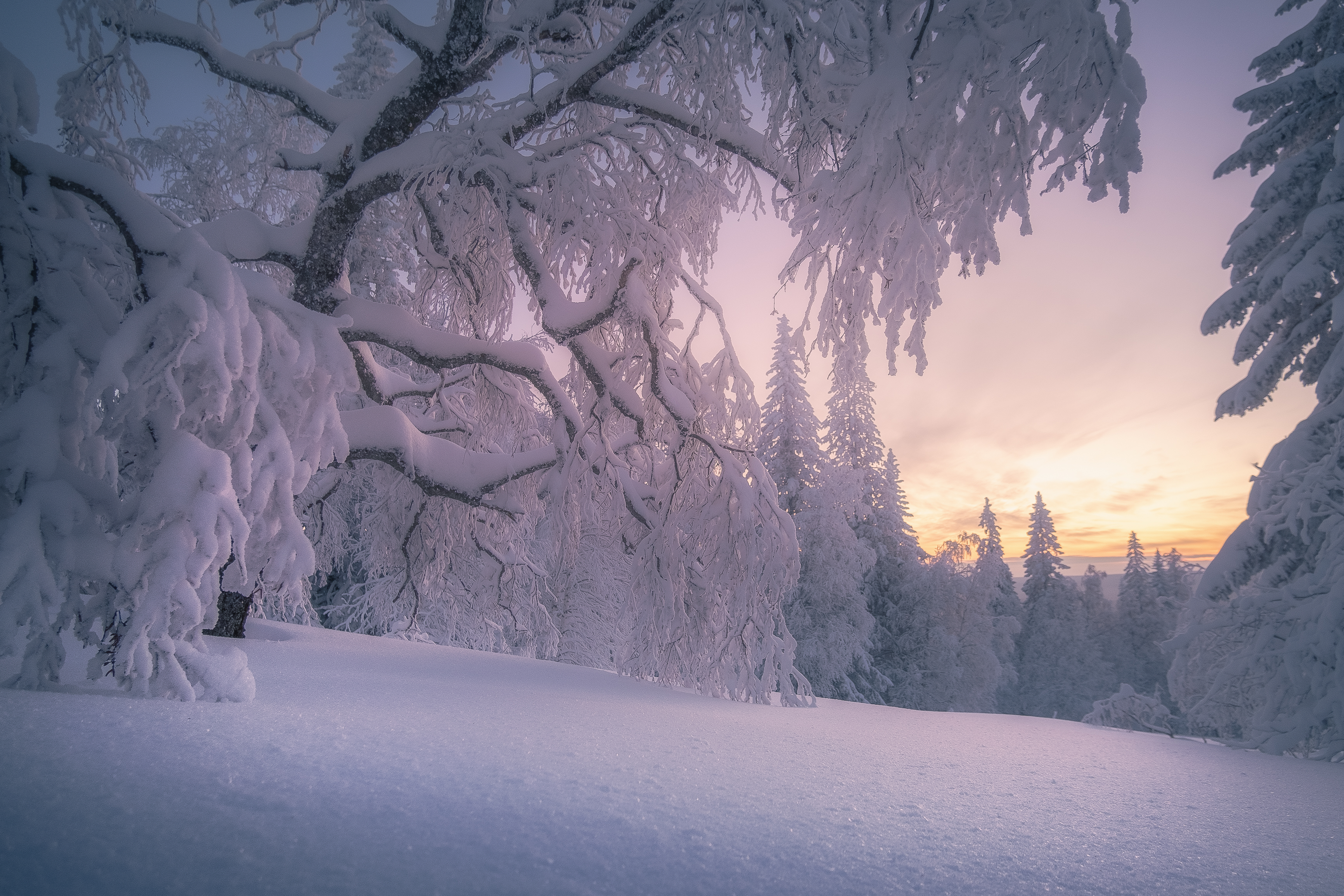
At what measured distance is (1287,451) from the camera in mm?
6871

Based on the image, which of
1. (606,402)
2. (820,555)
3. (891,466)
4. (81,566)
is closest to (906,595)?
(891,466)

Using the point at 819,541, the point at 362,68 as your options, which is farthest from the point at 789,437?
the point at 362,68

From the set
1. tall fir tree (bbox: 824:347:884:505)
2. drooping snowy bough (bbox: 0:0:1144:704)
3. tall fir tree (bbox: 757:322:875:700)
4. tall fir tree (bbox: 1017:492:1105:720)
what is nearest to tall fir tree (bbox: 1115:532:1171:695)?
tall fir tree (bbox: 1017:492:1105:720)

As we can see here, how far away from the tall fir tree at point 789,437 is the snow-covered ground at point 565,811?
53.9 feet

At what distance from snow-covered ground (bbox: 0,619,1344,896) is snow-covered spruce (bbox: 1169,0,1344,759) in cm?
412

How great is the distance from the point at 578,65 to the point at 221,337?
2.91 metres

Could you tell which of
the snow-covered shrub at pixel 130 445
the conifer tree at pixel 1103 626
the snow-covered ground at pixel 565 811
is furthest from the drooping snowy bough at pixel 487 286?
the conifer tree at pixel 1103 626

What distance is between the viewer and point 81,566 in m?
2.56

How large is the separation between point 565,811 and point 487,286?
195 inches

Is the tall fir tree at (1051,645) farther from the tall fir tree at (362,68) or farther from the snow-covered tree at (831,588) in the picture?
the tall fir tree at (362,68)

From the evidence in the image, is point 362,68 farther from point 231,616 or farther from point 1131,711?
point 1131,711

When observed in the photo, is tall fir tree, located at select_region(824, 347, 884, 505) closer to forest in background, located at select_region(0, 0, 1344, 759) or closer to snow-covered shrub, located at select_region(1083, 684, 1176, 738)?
snow-covered shrub, located at select_region(1083, 684, 1176, 738)

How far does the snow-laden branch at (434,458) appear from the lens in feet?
15.5

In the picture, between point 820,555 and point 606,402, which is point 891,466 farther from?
point 606,402
